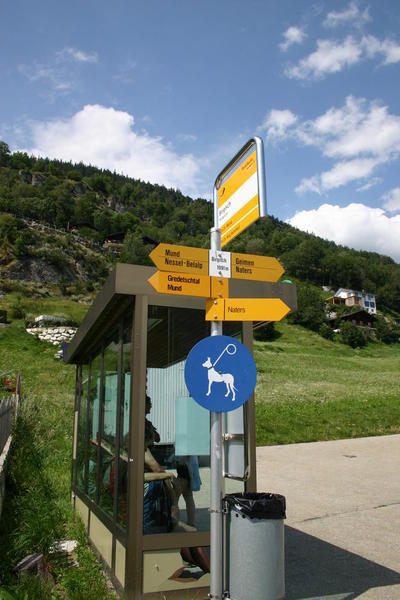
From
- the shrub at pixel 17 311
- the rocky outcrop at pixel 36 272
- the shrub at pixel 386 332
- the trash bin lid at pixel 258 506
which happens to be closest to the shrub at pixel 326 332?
the shrub at pixel 386 332

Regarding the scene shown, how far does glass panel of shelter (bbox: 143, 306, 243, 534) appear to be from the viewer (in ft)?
16.1

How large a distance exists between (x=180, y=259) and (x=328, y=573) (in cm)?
397

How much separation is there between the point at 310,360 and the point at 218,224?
159 ft

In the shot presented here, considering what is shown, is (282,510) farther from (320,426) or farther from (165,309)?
(320,426)

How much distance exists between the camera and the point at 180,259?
399 centimetres

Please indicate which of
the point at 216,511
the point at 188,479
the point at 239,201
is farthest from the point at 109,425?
the point at 239,201

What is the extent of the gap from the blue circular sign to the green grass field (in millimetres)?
2239

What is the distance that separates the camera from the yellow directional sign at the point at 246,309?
3934 millimetres

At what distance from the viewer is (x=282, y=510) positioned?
3.71 m

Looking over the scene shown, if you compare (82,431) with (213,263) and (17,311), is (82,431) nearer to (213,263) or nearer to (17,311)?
(213,263)

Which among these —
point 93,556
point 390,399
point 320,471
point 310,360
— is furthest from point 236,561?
point 310,360

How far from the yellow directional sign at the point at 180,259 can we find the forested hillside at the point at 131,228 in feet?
273

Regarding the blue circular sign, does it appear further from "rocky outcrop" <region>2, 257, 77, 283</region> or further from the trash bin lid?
"rocky outcrop" <region>2, 257, 77, 283</region>

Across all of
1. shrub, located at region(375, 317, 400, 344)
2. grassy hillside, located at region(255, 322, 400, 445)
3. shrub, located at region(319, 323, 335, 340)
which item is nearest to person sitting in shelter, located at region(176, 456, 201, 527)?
grassy hillside, located at region(255, 322, 400, 445)
